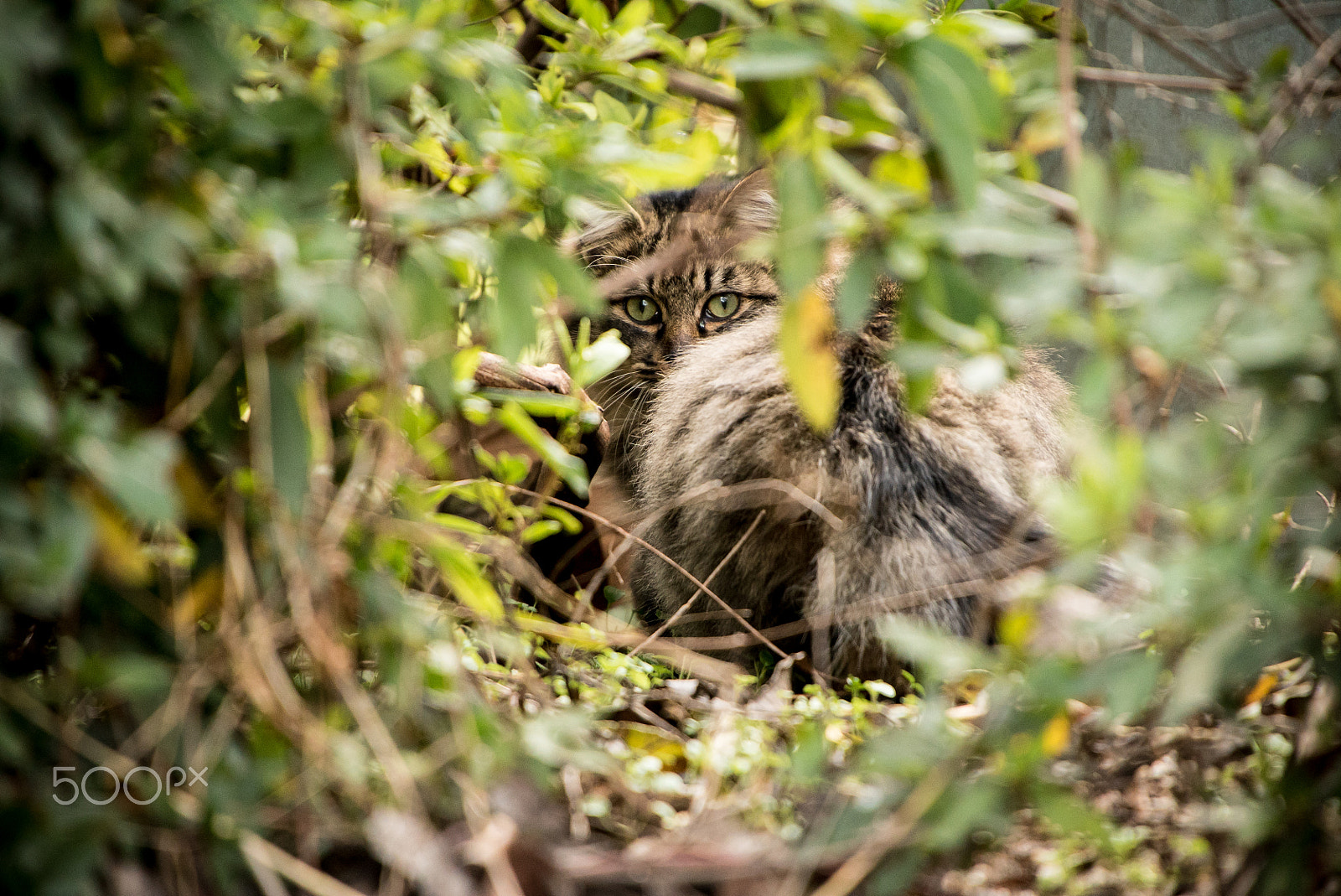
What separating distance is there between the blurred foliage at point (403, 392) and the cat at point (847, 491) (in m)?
0.58

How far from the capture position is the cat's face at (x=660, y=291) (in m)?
2.72

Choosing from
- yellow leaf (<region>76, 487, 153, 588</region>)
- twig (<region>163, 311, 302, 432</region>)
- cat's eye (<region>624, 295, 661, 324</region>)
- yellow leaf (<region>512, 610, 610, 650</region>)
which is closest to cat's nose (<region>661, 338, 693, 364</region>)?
cat's eye (<region>624, 295, 661, 324</region>)

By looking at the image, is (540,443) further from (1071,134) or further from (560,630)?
(1071,134)

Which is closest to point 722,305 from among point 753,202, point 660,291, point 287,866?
point 660,291

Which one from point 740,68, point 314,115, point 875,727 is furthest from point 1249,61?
point 314,115

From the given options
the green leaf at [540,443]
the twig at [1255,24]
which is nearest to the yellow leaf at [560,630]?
the green leaf at [540,443]

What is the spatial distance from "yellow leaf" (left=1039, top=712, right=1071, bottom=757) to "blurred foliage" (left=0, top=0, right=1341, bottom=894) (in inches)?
0.6

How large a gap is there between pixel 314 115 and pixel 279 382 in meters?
0.26

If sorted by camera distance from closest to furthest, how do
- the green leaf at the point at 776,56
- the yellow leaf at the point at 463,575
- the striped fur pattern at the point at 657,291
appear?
the green leaf at the point at 776,56 < the yellow leaf at the point at 463,575 < the striped fur pattern at the point at 657,291

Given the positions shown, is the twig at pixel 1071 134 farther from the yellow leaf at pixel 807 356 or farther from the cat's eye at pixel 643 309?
the cat's eye at pixel 643 309

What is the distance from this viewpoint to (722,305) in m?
2.79

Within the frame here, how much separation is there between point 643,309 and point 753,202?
494mm

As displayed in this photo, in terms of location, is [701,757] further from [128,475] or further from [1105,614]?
[128,475]

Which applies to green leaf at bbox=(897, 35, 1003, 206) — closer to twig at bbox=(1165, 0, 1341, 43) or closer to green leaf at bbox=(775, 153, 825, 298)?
green leaf at bbox=(775, 153, 825, 298)
